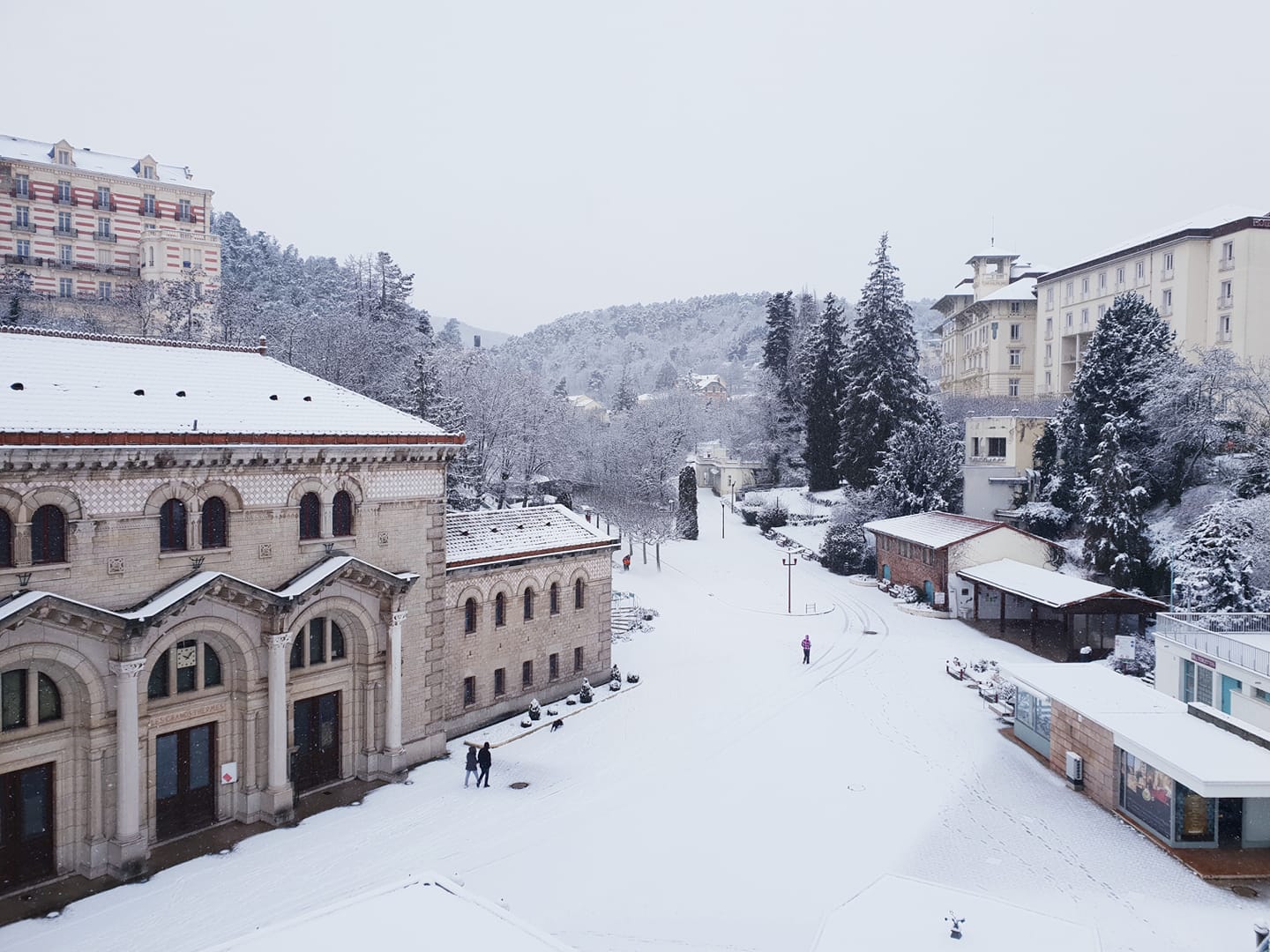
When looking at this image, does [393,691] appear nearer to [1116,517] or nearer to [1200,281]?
[1116,517]

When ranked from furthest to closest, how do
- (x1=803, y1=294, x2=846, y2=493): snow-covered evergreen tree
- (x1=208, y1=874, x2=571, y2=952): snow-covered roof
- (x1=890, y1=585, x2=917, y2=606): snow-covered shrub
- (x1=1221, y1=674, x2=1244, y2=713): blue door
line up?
(x1=803, y1=294, x2=846, y2=493): snow-covered evergreen tree
(x1=890, y1=585, x2=917, y2=606): snow-covered shrub
(x1=1221, y1=674, x2=1244, y2=713): blue door
(x1=208, y1=874, x2=571, y2=952): snow-covered roof

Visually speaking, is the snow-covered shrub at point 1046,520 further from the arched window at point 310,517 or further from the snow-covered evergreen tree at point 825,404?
the arched window at point 310,517

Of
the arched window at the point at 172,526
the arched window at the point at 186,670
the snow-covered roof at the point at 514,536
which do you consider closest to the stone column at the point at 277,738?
the arched window at the point at 186,670

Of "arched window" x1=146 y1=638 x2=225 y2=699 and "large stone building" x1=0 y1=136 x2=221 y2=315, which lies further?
"large stone building" x1=0 y1=136 x2=221 y2=315

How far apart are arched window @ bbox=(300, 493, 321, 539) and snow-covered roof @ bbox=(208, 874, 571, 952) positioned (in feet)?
38.3

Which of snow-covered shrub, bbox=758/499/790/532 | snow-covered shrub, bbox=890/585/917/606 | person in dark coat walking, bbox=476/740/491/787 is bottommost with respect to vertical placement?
person in dark coat walking, bbox=476/740/491/787

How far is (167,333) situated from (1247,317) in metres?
70.4

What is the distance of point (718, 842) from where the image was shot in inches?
798

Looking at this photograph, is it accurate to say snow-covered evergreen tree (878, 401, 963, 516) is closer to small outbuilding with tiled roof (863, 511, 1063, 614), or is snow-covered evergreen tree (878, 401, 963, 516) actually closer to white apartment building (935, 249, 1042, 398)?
small outbuilding with tiled roof (863, 511, 1063, 614)

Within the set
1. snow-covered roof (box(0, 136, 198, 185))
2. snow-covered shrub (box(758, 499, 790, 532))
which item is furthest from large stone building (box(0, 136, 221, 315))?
snow-covered shrub (box(758, 499, 790, 532))

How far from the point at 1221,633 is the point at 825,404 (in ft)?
149

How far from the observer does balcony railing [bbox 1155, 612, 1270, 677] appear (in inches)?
934

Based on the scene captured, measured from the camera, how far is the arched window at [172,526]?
19375mm

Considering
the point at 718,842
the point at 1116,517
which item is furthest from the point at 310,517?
the point at 1116,517
